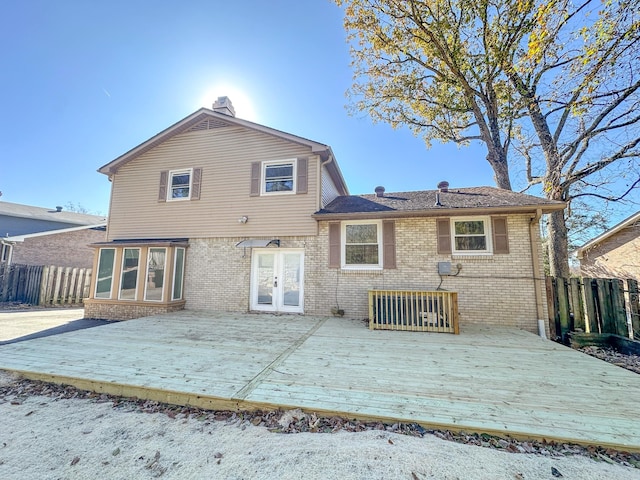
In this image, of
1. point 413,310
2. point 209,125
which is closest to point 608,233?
point 413,310

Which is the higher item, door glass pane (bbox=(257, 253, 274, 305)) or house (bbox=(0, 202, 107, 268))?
house (bbox=(0, 202, 107, 268))

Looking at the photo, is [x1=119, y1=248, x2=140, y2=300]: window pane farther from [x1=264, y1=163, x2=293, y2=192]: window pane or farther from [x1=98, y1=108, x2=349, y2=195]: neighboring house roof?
[x1=264, y1=163, x2=293, y2=192]: window pane

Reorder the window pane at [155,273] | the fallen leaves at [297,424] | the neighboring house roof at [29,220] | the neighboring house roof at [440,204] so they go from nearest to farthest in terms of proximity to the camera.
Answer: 1. the fallen leaves at [297,424]
2. the neighboring house roof at [440,204]
3. the window pane at [155,273]
4. the neighboring house roof at [29,220]

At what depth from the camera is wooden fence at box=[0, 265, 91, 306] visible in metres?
11.3

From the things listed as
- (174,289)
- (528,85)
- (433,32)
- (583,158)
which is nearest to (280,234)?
(174,289)

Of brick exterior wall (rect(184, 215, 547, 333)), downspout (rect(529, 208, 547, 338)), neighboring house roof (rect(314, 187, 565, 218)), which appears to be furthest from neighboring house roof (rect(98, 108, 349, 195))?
downspout (rect(529, 208, 547, 338))

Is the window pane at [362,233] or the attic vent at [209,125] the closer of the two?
the window pane at [362,233]

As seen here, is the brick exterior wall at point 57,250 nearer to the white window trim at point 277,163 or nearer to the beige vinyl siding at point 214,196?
the beige vinyl siding at point 214,196

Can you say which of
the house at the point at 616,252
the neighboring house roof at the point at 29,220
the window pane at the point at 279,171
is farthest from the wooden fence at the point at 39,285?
the house at the point at 616,252

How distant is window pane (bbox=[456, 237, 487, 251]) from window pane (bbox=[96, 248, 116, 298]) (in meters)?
11.1

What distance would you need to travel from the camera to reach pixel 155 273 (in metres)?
8.64

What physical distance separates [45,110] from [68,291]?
861cm

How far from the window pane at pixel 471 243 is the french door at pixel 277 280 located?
4.70 meters

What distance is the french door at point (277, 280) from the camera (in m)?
8.44
